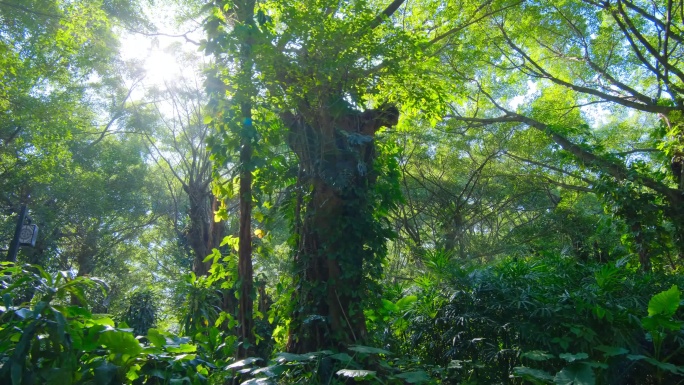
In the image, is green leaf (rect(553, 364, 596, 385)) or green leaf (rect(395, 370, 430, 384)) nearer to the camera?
green leaf (rect(395, 370, 430, 384))

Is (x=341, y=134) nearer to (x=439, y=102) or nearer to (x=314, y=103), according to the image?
(x=314, y=103)

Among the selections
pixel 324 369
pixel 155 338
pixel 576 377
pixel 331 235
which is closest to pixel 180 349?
pixel 155 338

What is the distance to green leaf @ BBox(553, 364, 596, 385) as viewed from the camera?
309 cm

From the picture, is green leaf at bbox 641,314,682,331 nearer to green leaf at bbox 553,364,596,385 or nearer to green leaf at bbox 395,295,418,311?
green leaf at bbox 553,364,596,385

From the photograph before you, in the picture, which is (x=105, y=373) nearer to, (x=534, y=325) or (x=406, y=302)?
(x=406, y=302)

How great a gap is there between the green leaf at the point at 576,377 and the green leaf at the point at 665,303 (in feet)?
4.42

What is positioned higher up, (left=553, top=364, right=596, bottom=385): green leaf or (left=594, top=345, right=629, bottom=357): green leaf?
(left=594, top=345, right=629, bottom=357): green leaf

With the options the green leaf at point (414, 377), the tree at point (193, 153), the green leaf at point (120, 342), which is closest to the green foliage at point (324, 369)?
the green leaf at point (414, 377)

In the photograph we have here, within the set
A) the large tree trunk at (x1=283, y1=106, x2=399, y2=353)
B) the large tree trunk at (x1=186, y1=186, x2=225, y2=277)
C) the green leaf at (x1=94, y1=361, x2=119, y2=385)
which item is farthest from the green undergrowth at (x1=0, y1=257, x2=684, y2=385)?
the large tree trunk at (x1=186, y1=186, x2=225, y2=277)

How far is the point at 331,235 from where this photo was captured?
4.41 metres

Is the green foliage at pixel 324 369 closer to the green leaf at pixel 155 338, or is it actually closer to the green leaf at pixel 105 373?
the green leaf at pixel 155 338

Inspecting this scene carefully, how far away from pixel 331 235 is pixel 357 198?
0.39 m

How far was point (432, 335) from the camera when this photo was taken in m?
4.96

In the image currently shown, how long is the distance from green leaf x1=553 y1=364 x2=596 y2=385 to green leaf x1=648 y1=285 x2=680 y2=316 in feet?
4.42
